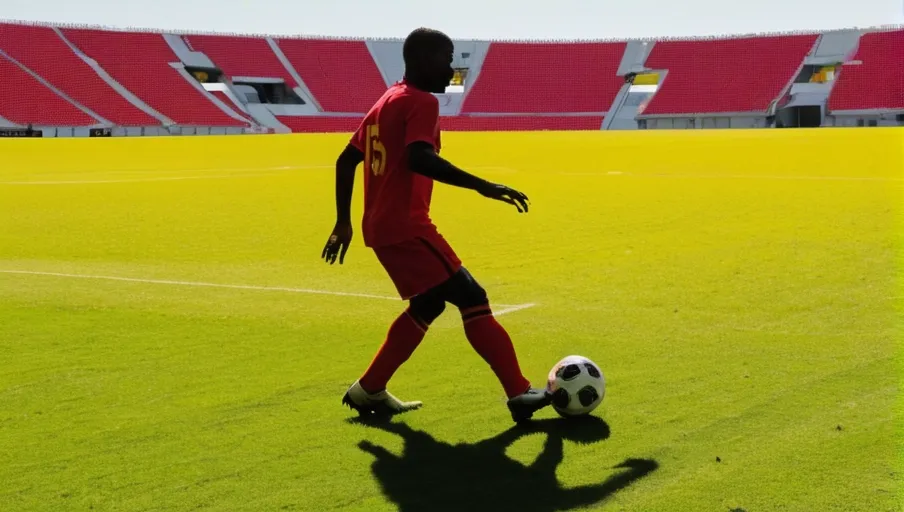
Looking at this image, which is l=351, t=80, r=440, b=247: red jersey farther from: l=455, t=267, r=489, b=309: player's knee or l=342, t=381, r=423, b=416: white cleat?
l=342, t=381, r=423, b=416: white cleat

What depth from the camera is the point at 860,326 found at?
766cm

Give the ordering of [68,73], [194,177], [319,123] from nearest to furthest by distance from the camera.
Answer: [194,177]
[68,73]
[319,123]

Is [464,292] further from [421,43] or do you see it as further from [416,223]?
[421,43]

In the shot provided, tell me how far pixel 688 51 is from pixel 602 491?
82.0m

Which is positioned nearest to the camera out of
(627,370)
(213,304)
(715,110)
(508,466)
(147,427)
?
(508,466)

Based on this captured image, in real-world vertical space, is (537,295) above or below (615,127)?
above

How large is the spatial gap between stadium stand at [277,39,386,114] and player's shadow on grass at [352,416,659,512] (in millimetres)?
73067

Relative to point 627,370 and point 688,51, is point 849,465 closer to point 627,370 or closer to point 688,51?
point 627,370

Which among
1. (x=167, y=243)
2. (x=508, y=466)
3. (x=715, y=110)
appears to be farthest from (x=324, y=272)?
(x=715, y=110)

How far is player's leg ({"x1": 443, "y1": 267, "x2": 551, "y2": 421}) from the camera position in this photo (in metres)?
5.17

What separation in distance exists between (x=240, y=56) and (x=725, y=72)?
1484 inches

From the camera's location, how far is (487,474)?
438 cm

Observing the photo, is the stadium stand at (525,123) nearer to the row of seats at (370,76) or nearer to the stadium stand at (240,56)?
the row of seats at (370,76)

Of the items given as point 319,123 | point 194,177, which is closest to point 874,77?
point 319,123
